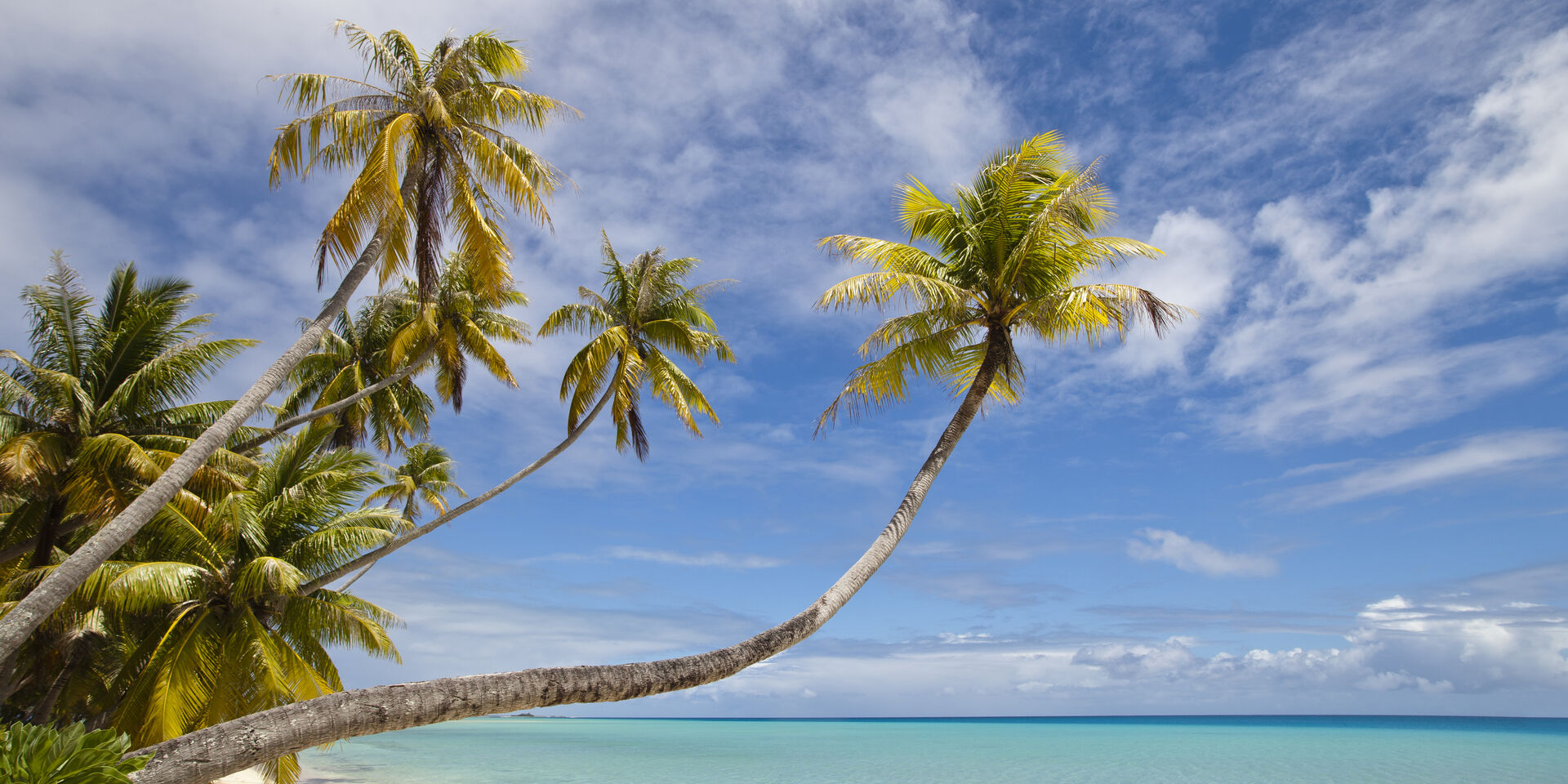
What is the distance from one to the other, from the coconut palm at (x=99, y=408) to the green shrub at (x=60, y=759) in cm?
853

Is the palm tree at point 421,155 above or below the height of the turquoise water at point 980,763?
above

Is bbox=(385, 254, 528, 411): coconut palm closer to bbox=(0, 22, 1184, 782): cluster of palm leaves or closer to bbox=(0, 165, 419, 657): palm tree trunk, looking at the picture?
bbox=(0, 22, 1184, 782): cluster of palm leaves

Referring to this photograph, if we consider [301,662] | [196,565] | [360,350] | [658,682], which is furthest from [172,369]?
[658,682]

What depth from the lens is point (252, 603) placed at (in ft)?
36.1

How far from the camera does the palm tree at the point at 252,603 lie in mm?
9523

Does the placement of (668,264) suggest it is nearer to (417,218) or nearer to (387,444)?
(417,218)

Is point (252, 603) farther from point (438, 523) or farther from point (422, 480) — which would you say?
point (422, 480)

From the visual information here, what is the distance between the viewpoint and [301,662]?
10.3m

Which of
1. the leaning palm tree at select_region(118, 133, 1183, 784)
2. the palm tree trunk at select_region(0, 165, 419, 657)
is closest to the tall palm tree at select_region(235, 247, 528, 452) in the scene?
the palm tree trunk at select_region(0, 165, 419, 657)

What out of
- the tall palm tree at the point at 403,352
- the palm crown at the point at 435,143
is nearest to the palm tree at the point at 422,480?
the tall palm tree at the point at 403,352

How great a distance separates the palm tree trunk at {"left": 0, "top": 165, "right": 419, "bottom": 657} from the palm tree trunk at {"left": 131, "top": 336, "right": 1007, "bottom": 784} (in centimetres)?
433

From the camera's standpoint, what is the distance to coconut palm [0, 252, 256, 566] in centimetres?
1074

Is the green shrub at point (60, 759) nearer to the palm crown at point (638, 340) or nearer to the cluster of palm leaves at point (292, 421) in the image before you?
the cluster of palm leaves at point (292, 421)

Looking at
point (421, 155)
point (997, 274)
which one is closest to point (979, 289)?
point (997, 274)
